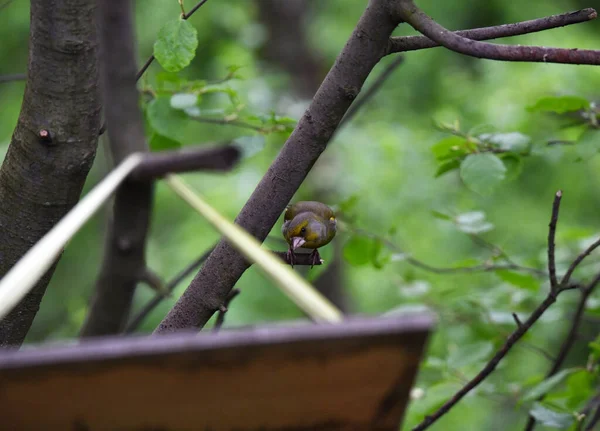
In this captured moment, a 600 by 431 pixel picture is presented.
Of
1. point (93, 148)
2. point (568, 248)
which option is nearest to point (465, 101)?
point (568, 248)

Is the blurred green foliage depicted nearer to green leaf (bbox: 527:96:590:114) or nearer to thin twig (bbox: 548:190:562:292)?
green leaf (bbox: 527:96:590:114)

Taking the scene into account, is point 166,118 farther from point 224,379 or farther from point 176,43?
point 224,379

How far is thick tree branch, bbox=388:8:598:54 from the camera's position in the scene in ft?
2.44

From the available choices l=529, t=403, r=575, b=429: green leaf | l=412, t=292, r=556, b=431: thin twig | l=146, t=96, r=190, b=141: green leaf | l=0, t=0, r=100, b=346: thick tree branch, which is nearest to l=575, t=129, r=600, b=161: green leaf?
l=412, t=292, r=556, b=431: thin twig

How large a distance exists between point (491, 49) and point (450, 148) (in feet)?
1.72

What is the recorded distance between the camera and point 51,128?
2.47 feet

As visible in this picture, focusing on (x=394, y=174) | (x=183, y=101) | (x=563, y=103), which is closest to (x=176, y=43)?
(x=183, y=101)

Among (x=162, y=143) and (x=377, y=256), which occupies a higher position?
(x=162, y=143)

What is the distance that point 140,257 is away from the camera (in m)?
0.59

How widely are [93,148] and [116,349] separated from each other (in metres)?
0.45

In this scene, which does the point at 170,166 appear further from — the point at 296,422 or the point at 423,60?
the point at 423,60

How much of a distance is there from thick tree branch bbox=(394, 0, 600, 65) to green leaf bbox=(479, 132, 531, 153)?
1.59 ft

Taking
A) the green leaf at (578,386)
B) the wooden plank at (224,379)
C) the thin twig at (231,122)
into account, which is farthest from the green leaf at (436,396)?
the wooden plank at (224,379)

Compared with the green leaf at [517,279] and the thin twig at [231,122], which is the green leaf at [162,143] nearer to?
the thin twig at [231,122]
